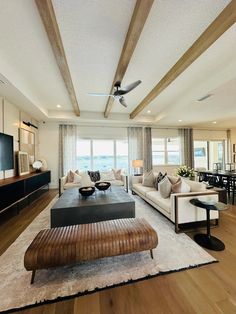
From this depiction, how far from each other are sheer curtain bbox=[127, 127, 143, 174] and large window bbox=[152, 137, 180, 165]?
0.77 m

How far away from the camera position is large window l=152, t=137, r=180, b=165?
735cm

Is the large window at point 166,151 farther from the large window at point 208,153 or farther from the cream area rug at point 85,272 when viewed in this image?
the cream area rug at point 85,272

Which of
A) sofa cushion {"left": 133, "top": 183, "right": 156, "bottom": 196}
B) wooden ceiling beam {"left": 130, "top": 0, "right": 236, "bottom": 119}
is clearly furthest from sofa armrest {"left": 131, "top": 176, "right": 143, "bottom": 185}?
wooden ceiling beam {"left": 130, "top": 0, "right": 236, "bottom": 119}

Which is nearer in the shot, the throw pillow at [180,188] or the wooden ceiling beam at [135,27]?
the wooden ceiling beam at [135,27]

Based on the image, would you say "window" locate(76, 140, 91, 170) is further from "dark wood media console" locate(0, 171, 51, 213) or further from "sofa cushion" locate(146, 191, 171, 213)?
"sofa cushion" locate(146, 191, 171, 213)

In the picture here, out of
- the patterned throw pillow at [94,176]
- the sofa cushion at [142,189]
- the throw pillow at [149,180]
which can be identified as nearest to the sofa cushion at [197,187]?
the sofa cushion at [142,189]

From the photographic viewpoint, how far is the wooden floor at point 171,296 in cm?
133

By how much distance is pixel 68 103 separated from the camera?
5129 millimetres

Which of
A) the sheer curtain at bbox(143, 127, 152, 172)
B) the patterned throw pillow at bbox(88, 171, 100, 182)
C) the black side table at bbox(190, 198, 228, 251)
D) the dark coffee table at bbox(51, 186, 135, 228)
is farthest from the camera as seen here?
the sheer curtain at bbox(143, 127, 152, 172)

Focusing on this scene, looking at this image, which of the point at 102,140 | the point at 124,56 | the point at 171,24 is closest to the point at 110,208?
the point at 124,56

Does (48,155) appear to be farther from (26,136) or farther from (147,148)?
(147,148)

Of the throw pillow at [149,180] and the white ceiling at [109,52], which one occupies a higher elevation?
the white ceiling at [109,52]

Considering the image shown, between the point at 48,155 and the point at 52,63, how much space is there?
164 inches

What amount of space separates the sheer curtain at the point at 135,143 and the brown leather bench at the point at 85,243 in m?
4.94
